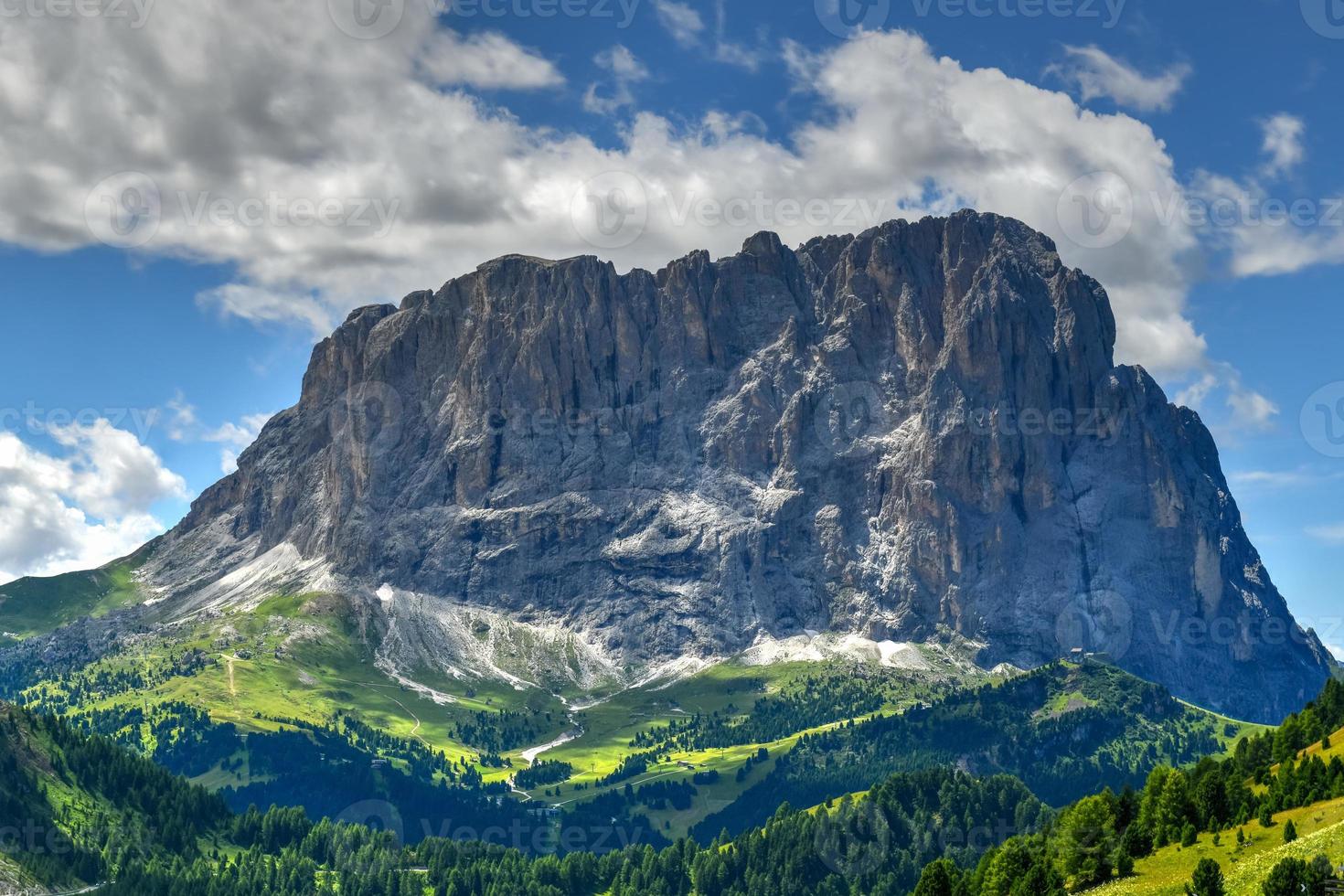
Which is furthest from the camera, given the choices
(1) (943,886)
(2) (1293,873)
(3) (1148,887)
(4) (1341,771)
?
(1) (943,886)

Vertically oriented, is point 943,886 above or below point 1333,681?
below

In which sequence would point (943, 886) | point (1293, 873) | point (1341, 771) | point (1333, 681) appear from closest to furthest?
point (1293, 873) → point (1341, 771) → point (943, 886) → point (1333, 681)

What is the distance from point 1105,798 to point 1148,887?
3394 centimetres

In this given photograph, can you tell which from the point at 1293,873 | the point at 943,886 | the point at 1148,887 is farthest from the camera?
the point at 943,886

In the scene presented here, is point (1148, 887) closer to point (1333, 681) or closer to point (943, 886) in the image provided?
point (943, 886)

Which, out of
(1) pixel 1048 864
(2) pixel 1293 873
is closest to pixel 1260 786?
(1) pixel 1048 864

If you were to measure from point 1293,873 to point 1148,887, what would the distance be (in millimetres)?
23017

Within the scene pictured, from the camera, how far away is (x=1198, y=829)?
158125 mm

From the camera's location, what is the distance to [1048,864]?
158 metres

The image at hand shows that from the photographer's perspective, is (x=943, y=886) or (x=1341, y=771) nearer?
(x=1341, y=771)

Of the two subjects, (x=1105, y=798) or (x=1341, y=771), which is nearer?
(x=1341, y=771)

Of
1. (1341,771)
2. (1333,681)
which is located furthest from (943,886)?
(1333,681)

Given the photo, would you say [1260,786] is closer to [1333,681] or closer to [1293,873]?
[1333,681]

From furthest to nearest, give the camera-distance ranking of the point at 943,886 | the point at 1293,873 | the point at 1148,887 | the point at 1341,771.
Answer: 1. the point at 943,886
2. the point at 1341,771
3. the point at 1148,887
4. the point at 1293,873
